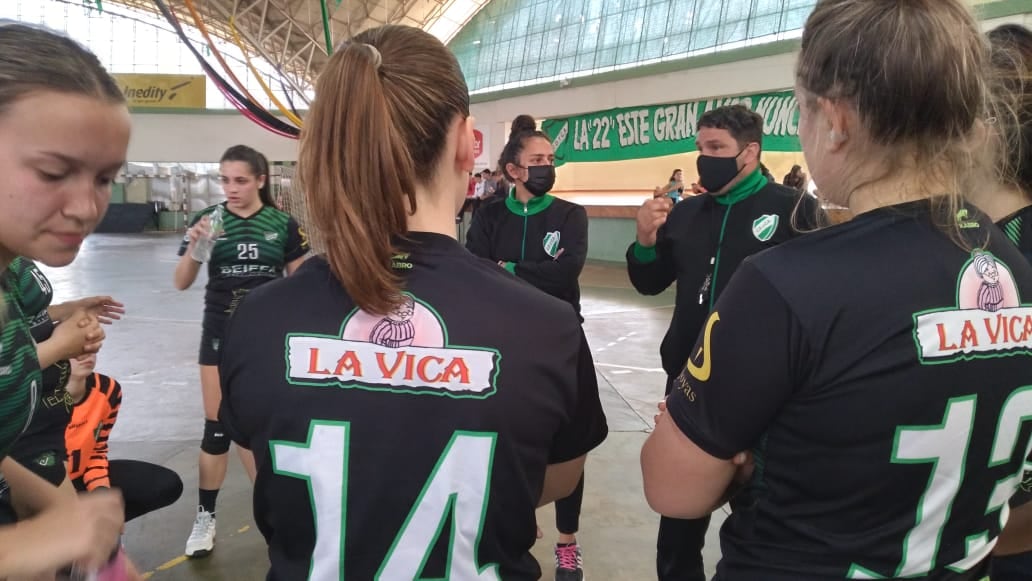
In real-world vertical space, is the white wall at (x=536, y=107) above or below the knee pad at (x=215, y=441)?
above

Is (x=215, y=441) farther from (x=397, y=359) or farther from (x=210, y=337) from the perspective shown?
(x=397, y=359)

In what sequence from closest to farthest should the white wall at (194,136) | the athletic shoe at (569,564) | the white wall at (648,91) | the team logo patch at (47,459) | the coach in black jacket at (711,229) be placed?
1. the team logo patch at (47,459)
2. the coach in black jacket at (711,229)
3. the athletic shoe at (569,564)
4. the white wall at (648,91)
5. the white wall at (194,136)

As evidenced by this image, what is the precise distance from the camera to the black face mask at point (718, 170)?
2.51 metres

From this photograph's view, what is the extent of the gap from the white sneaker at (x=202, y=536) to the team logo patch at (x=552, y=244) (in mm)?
1995

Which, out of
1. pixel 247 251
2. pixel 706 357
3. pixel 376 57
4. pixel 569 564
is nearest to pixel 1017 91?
pixel 706 357

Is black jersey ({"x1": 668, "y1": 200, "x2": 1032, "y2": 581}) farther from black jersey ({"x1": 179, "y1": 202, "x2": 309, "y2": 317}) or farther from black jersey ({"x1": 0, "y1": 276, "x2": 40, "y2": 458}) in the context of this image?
black jersey ({"x1": 179, "y1": 202, "x2": 309, "y2": 317})

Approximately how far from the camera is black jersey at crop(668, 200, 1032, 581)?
96cm

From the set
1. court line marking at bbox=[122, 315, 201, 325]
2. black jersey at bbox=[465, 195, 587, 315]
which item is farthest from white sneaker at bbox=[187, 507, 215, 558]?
court line marking at bbox=[122, 315, 201, 325]

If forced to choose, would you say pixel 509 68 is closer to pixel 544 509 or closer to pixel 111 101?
pixel 544 509

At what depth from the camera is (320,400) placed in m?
0.98

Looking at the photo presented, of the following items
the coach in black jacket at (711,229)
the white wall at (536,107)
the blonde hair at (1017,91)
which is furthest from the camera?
the white wall at (536,107)

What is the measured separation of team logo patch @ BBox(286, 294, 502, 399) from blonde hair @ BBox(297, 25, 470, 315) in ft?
0.13

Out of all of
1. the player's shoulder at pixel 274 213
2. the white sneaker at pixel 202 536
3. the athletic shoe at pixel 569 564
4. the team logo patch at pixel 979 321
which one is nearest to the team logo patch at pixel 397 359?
the team logo patch at pixel 979 321

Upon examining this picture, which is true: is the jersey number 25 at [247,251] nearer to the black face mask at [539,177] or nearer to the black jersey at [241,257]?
the black jersey at [241,257]
